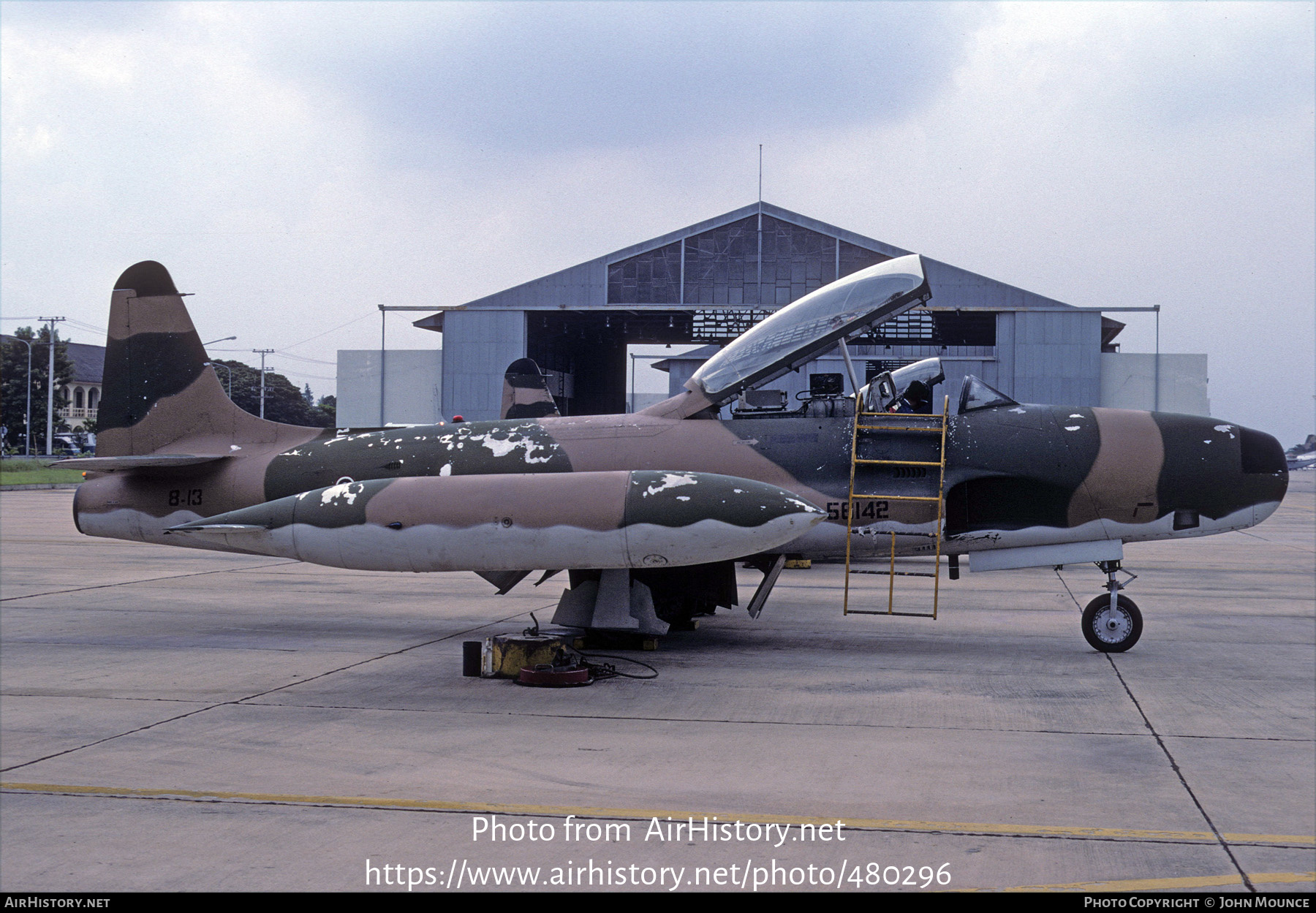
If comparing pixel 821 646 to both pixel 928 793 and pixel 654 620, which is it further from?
pixel 928 793

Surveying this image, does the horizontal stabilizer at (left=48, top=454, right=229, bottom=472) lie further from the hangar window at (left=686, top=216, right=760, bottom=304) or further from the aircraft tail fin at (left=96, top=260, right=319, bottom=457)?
the hangar window at (left=686, top=216, right=760, bottom=304)

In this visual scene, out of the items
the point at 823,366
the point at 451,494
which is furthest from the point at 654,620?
the point at 823,366

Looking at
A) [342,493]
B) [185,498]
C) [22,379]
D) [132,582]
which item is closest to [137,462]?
[185,498]

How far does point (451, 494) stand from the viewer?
9047 mm

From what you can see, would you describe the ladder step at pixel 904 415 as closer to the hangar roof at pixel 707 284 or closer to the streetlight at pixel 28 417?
the hangar roof at pixel 707 284

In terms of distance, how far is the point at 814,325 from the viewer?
33.9 ft

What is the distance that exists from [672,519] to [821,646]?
2.95 metres

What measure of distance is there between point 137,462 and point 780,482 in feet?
21.4

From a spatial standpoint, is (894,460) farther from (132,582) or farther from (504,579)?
(132,582)

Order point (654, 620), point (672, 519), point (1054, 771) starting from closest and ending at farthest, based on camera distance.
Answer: point (1054, 771) < point (672, 519) < point (654, 620)

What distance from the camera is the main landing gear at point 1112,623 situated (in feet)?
33.2

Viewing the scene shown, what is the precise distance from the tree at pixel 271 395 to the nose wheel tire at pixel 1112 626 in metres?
97.4

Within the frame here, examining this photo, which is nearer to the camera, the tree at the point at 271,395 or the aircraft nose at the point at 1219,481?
the aircraft nose at the point at 1219,481

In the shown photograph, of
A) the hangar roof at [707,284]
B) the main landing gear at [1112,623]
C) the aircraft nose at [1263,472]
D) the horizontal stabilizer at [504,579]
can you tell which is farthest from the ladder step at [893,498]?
the hangar roof at [707,284]
